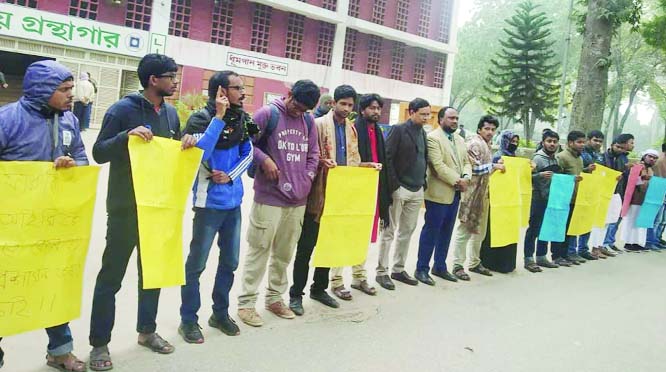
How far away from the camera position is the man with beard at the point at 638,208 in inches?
342

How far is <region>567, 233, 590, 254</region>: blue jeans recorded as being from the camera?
7918mm

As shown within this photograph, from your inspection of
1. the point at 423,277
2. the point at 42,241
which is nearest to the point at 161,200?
the point at 42,241

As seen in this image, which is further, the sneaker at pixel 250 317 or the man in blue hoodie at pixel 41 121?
the sneaker at pixel 250 317

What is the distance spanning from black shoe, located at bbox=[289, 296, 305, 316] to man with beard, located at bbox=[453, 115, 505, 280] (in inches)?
90.3

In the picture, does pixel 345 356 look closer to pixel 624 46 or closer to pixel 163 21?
pixel 163 21

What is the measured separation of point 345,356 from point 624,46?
33.1 meters

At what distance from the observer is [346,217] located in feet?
15.8

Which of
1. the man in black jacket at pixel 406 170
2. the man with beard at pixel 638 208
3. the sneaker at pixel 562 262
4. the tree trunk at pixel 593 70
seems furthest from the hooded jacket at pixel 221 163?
the tree trunk at pixel 593 70

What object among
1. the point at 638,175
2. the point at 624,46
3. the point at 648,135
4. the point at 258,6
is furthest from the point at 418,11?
the point at 648,135

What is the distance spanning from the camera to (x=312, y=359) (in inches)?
145

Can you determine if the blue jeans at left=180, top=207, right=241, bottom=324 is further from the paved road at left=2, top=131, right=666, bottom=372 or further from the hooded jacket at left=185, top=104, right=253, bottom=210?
the paved road at left=2, top=131, right=666, bottom=372

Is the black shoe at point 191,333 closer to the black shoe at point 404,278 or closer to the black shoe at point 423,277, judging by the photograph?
the black shoe at point 404,278

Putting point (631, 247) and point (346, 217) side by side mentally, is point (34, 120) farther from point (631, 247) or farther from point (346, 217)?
point (631, 247)

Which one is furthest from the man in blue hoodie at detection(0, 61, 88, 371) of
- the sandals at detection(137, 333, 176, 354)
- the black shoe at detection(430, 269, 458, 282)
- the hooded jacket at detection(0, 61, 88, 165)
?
the black shoe at detection(430, 269, 458, 282)
